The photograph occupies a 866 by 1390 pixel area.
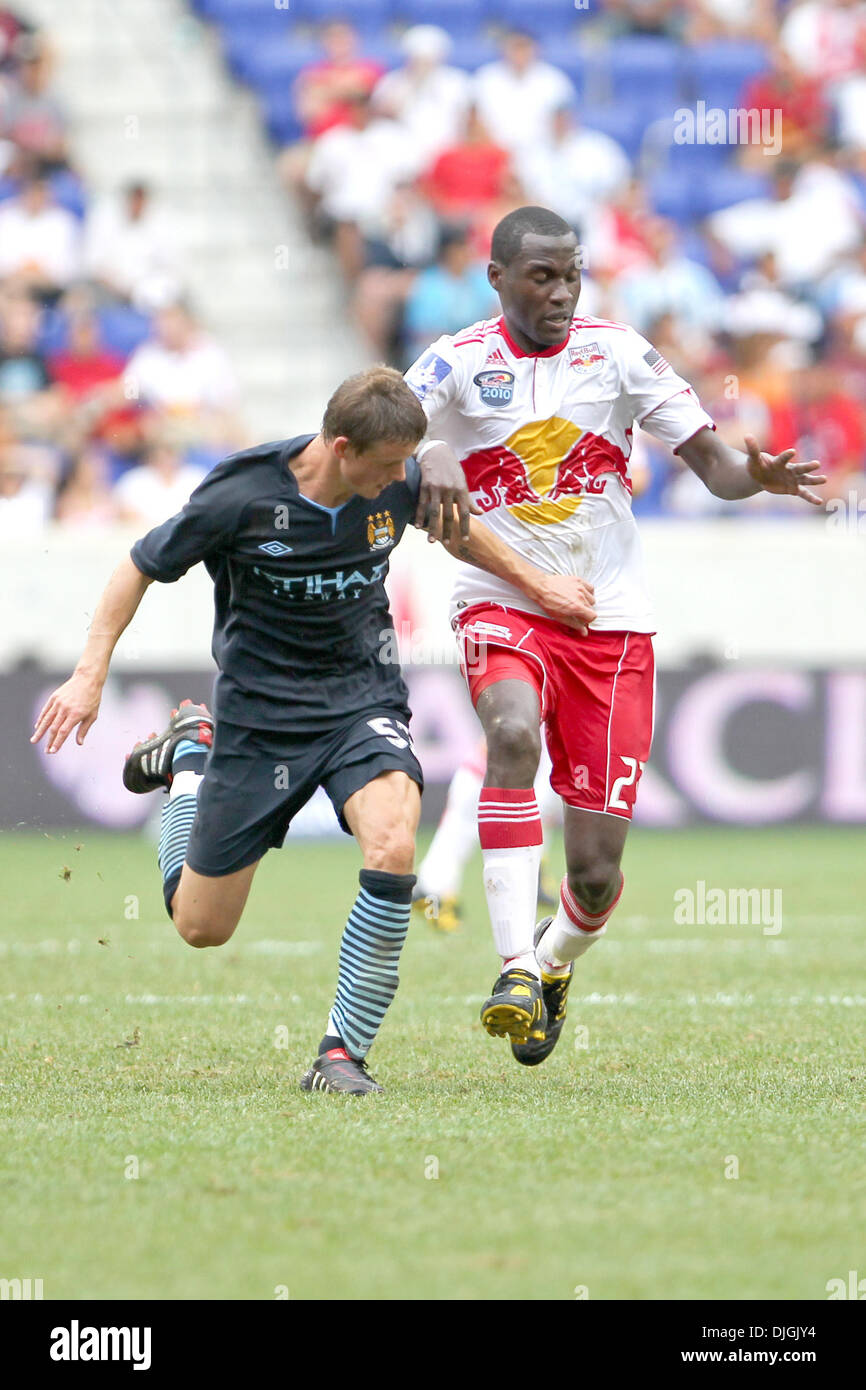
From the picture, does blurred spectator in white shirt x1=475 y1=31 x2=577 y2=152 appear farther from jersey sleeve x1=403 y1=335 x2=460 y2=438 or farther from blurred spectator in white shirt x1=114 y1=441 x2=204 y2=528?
jersey sleeve x1=403 y1=335 x2=460 y2=438

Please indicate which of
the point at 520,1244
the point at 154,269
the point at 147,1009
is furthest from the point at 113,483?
the point at 520,1244

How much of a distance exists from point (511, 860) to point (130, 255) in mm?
11168

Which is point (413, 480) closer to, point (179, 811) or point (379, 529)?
point (379, 529)

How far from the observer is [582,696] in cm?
586

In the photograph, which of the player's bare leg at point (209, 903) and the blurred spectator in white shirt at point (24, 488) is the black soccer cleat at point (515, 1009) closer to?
the player's bare leg at point (209, 903)

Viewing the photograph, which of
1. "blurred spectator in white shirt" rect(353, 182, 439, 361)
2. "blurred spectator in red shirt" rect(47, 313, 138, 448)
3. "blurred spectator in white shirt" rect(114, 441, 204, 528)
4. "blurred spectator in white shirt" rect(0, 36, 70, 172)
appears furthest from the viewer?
"blurred spectator in white shirt" rect(0, 36, 70, 172)

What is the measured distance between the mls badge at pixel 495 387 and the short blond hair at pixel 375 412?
662 mm

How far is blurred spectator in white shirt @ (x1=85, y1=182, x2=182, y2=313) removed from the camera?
15516 mm

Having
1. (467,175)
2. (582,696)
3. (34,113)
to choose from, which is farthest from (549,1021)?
(34,113)

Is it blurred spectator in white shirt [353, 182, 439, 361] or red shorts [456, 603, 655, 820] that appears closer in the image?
red shorts [456, 603, 655, 820]

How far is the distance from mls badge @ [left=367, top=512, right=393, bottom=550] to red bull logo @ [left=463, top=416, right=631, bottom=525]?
0.52 m

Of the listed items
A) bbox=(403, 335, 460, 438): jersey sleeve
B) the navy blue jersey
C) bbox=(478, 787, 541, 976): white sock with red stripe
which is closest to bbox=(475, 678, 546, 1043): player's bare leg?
bbox=(478, 787, 541, 976): white sock with red stripe

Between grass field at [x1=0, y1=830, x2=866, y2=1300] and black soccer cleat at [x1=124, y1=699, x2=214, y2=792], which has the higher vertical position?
black soccer cleat at [x1=124, y1=699, x2=214, y2=792]
